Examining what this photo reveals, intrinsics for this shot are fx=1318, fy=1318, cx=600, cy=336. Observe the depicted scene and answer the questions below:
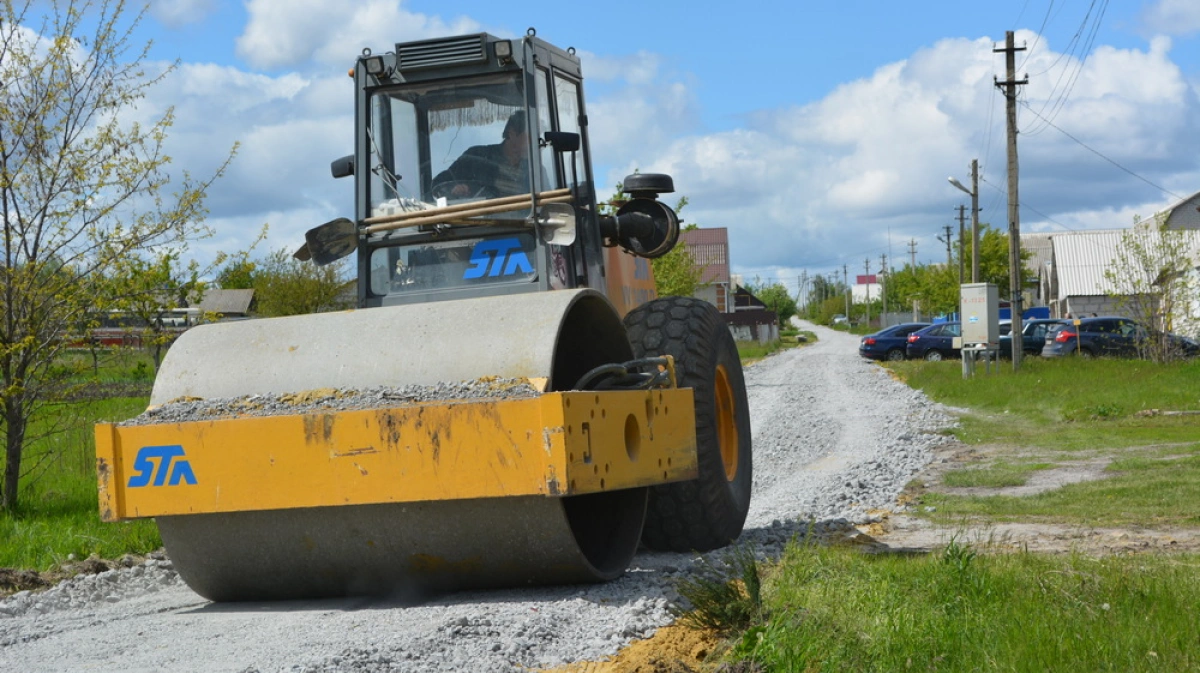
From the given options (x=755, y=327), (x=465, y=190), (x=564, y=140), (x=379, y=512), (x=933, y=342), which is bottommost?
(x=933, y=342)

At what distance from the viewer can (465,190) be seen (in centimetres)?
729

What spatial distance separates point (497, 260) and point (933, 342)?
38326 millimetres

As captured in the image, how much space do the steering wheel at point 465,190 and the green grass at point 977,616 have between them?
2.55 metres

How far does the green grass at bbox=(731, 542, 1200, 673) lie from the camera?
4.53 m

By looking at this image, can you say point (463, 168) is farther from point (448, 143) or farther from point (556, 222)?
point (556, 222)

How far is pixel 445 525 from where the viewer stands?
5.64 metres

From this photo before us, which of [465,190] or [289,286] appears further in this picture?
[289,286]

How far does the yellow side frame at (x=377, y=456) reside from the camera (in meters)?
5.29

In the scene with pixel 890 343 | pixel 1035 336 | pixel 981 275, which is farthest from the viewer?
pixel 981 275

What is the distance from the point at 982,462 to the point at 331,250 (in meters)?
8.97

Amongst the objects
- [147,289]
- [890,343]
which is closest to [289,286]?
[890,343]

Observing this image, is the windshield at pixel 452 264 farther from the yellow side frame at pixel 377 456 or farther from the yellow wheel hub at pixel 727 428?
the yellow wheel hub at pixel 727 428

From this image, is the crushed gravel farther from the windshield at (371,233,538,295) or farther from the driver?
the driver

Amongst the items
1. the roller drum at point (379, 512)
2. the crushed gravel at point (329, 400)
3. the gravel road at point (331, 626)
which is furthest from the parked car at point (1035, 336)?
the crushed gravel at point (329, 400)
